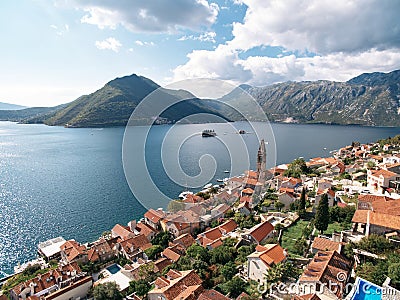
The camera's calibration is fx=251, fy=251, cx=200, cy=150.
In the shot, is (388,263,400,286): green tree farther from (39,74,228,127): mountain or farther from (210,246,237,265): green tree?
(39,74,228,127): mountain

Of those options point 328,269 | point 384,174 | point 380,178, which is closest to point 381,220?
point 328,269

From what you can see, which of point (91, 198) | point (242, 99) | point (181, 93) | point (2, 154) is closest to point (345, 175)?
point (242, 99)

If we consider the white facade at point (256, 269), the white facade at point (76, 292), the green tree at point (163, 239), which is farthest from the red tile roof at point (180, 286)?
the green tree at point (163, 239)

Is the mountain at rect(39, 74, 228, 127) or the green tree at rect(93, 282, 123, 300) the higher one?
the mountain at rect(39, 74, 228, 127)

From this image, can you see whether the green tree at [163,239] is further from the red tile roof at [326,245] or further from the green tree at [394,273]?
the green tree at [394,273]

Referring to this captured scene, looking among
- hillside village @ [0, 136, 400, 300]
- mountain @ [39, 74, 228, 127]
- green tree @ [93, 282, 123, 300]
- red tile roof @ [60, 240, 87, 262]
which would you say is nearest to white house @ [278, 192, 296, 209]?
hillside village @ [0, 136, 400, 300]

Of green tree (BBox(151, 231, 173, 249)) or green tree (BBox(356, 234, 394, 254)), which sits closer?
green tree (BBox(356, 234, 394, 254))

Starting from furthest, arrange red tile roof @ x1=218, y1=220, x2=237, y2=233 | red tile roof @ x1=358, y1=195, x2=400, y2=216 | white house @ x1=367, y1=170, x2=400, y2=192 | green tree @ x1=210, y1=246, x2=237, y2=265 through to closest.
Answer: white house @ x1=367, y1=170, x2=400, y2=192 < red tile roof @ x1=218, y1=220, x2=237, y2=233 < green tree @ x1=210, y1=246, x2=237, y2=265 < red tile roof @ x1=358, y1=195, x2=400, y2=216

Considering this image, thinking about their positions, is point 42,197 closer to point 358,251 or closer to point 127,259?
point 127,259
